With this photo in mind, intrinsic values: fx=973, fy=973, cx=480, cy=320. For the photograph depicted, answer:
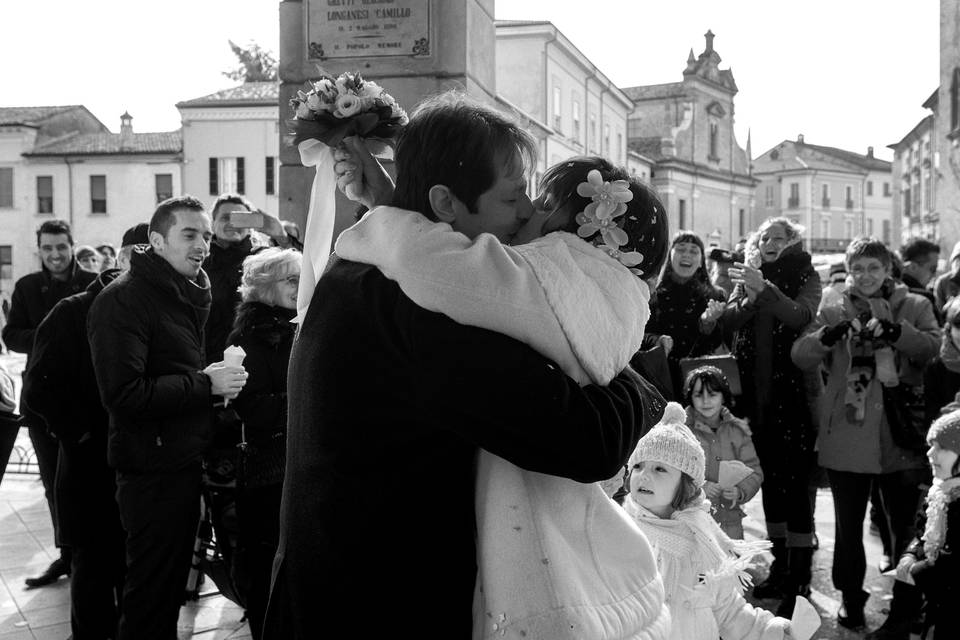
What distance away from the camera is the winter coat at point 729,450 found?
4667mm

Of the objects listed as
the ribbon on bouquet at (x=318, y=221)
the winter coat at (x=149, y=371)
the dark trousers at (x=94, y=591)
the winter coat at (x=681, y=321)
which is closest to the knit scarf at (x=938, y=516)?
the winter coat at (x=681, y=321)

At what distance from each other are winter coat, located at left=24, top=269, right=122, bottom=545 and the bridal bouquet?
278 cm

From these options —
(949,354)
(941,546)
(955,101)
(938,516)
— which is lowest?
(941,546)

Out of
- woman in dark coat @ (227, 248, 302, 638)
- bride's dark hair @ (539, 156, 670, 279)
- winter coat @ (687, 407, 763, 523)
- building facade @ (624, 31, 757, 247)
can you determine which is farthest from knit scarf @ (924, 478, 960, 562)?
building facade @ (624, 31, 757, 247)

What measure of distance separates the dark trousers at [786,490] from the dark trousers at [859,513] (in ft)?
0.89

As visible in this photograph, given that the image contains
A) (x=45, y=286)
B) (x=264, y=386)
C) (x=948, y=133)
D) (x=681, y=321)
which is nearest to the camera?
(x=264, y=386)

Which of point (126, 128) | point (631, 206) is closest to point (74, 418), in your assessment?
point (631, 206)

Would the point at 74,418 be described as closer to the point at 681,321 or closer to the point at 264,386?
the point at 264,386

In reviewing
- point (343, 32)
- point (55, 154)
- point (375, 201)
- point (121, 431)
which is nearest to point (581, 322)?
point (375, 201)

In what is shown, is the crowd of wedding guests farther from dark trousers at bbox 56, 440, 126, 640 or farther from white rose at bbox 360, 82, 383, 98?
white rose at bbox 360, 82, 383, 98

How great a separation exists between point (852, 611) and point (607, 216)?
12.8 feet

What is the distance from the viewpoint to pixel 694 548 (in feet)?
10.9

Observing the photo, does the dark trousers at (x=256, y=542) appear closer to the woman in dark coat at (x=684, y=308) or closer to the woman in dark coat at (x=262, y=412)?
the woman in dark coat at (x=262, y=412)

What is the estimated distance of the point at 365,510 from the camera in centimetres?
Result: 168
